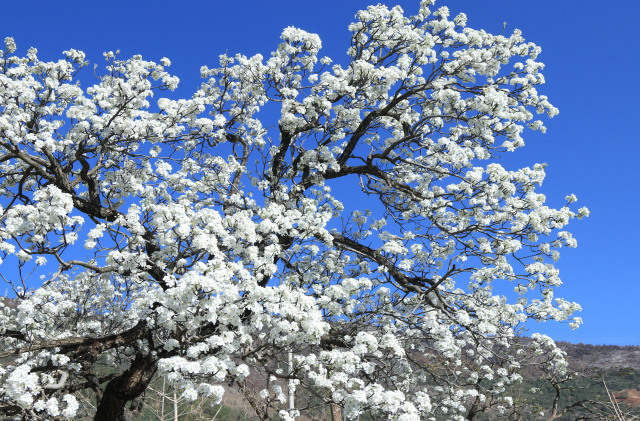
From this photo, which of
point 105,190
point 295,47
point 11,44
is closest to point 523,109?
point 295,47

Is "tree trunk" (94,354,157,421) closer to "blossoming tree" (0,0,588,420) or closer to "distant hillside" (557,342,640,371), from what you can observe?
"blossoming tree" (0,0,588,420)

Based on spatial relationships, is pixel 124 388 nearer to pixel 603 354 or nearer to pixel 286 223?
pixel 286 223

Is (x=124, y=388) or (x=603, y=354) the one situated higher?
(x=603, y=354)

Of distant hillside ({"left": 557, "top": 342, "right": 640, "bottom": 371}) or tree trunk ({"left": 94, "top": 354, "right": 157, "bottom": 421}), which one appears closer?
tree trunk ({"left": 94, "top": 354, "right": 157, "bottom": 421})

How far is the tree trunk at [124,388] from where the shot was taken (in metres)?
10.4

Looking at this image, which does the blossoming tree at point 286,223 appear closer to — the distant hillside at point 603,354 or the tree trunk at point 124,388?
the tree trunk at point 124,388

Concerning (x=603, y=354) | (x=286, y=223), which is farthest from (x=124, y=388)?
(x=603, y=354)

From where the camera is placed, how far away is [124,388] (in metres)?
10.4

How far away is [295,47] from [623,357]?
47.4 meters

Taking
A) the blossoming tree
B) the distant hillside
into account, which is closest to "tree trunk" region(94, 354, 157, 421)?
the blossoming tree

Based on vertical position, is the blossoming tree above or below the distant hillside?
below

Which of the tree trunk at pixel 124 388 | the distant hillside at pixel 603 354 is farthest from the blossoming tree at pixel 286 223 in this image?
the distant hillside at pixel 603 354

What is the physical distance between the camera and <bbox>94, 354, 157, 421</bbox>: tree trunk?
10375mm

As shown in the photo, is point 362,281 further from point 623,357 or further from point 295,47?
point 623,357
